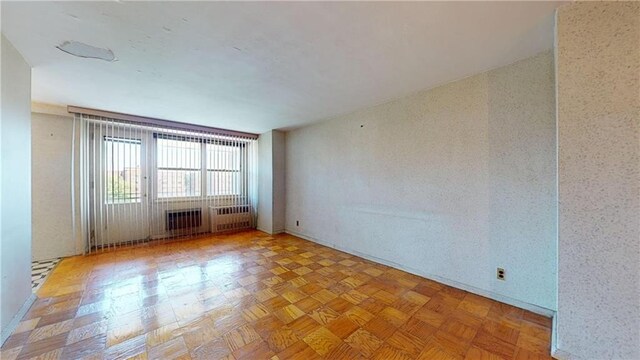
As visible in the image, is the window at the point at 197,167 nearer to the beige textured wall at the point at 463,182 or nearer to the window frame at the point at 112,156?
the window frame at the point at 112,156

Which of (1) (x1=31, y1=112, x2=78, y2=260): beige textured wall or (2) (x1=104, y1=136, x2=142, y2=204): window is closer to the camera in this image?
(1) (x1=31, y1=112, x2=78, y2=260): beige textured wall

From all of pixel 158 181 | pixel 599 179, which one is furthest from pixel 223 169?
pixel 599 179

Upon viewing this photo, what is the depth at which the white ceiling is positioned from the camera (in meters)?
1.44

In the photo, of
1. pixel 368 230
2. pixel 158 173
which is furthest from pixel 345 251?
pixel 158 173

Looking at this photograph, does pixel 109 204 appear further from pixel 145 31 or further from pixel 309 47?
pixel 309 47

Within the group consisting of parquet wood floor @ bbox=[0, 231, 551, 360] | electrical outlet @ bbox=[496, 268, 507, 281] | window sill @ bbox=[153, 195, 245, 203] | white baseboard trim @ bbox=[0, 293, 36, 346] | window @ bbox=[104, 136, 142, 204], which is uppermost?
window @ bbox=[104, 136, 142, 204]

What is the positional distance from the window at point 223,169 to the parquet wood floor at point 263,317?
6.98 feet

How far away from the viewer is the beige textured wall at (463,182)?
196 centimetres

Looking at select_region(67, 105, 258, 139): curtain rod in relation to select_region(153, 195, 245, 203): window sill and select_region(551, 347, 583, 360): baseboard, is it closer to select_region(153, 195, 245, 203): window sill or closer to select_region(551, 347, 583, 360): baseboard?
select_region(153, 195, 245, 203): window sill

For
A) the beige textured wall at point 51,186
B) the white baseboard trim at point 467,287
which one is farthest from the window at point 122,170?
the white baseboard trim at point 467,287

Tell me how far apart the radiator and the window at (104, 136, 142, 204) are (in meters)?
1.36

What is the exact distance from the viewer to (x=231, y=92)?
274 cm

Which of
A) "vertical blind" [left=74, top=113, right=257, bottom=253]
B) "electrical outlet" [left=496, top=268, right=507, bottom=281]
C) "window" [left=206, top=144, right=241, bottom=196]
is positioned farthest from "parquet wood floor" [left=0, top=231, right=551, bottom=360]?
"window" [left=206, top=144, right=241, bottom=196]

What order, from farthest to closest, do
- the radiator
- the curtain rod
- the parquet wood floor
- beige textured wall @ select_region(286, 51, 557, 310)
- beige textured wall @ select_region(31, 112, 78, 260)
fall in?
the radiator
the curtain rod
beige textured wall @ select_region(31, 112, 78, 260)
beige textured wall @ select_region(286, 51, 557, 310)
the parquet wood floor
